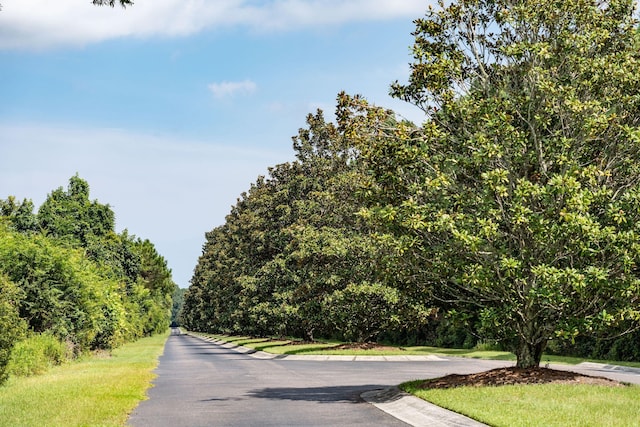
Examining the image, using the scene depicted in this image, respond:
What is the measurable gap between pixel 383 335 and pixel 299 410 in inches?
1911

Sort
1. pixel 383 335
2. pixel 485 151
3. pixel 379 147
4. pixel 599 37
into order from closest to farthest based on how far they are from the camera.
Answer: pixel 485 151 < pixel 599 37 < pixel 379 147 < pixel 383 335

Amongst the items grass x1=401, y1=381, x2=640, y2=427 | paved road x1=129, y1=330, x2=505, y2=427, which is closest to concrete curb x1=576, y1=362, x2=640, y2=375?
paved road x1=129, y1=330, x2=505, y2=427

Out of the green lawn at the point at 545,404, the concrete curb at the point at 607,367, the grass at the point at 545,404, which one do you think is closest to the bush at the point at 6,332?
the green lawn at the point at 545,404

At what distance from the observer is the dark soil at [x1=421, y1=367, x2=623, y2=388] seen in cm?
1730

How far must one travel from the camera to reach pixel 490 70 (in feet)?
67.1

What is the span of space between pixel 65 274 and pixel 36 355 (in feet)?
28.6

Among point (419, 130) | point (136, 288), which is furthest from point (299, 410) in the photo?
point (136, 288)

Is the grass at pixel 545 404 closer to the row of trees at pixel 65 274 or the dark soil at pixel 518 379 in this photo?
the dark soil at pixel 518 379

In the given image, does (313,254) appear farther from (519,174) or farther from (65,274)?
(519,174)

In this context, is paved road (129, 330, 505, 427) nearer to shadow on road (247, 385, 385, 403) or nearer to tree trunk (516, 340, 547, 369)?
shadow on road (247, 385, 385, 403)

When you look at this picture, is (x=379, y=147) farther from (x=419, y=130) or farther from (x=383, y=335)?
(x=383, y=335)

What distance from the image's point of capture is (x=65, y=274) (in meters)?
36.8

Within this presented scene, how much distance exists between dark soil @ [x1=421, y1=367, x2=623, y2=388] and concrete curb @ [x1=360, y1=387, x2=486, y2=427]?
1.17m

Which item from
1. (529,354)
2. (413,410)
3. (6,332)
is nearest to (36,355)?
(6,332)
